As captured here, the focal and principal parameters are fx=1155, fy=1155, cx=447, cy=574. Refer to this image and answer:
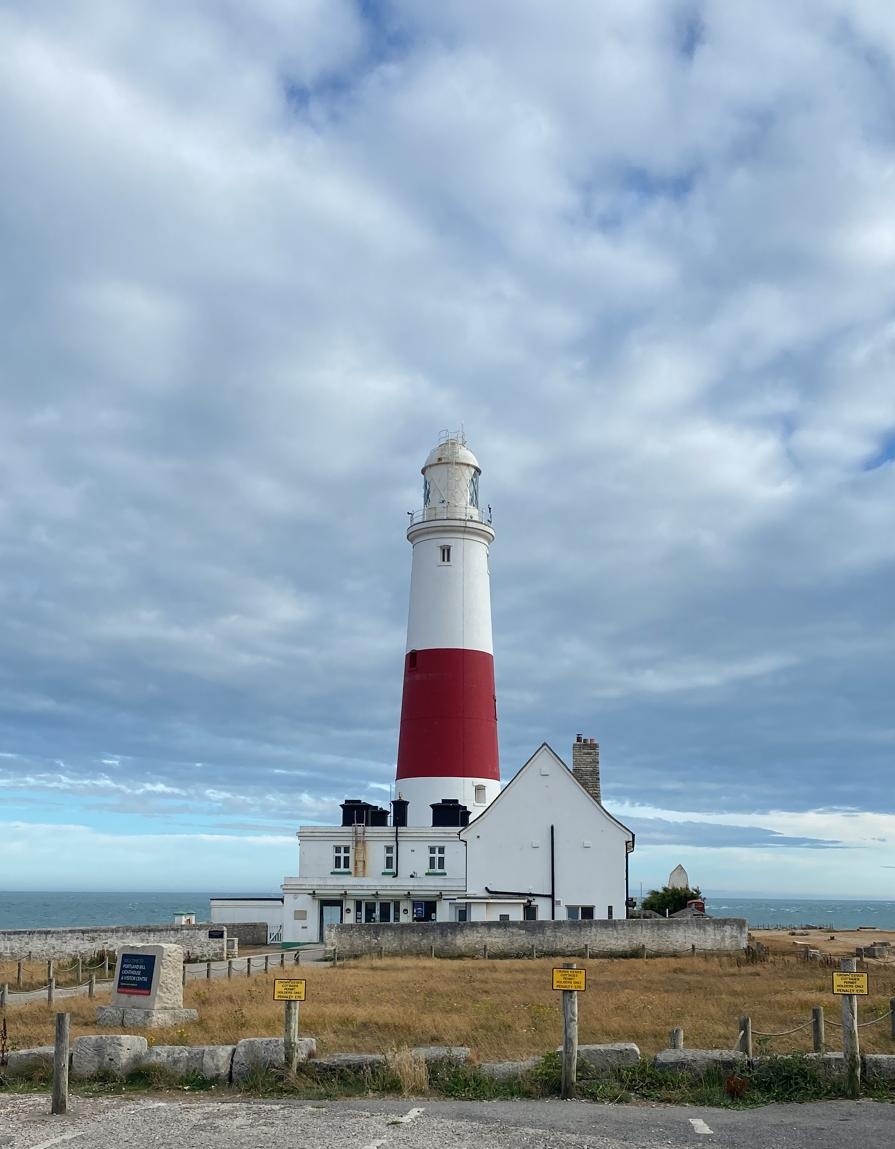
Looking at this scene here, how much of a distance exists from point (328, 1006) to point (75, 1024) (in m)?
3.96

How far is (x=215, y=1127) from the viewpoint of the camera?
10.8 meters

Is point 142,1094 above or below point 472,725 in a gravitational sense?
below

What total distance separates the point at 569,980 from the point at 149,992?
7.96m

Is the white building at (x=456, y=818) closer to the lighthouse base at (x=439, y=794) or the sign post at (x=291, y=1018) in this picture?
the lighthouse base at (x=439, y=794)

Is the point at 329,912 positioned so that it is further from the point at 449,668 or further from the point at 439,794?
the point at 449,668

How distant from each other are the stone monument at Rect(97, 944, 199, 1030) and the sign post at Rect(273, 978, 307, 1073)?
536 centimetres

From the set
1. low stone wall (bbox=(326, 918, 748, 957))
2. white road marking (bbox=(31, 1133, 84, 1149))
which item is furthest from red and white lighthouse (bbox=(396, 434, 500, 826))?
white road marking (bbox=(31, 1133, 84, 1149))

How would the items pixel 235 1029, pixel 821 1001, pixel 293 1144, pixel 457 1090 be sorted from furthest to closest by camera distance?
pixel 821 1001, pixel 235 1029, pixel 457 1090, pixel 293 1144

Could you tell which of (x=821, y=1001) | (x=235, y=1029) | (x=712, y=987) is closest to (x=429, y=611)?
(x=712, y=987)

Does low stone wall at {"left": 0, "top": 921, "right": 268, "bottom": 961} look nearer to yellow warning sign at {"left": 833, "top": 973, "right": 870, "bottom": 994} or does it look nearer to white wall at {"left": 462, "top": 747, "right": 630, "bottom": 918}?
white wall at {"left": 462, "top": 747, "right": 630, "bottom": 918}

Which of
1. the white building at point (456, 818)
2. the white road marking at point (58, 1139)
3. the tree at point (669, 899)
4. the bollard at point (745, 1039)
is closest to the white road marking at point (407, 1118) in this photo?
the white road marking at point (58, 1139)

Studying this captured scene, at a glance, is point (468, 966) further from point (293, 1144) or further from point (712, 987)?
point (293, 1144)

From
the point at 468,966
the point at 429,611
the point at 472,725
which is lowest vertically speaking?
the point at 468,966

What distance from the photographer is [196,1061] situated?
1295 centimetres
